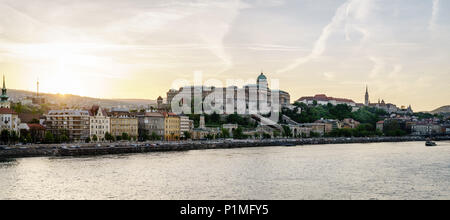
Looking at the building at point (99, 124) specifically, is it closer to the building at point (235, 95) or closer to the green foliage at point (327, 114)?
the building at point (235, 95)

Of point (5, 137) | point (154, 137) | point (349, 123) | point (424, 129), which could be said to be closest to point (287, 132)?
point (349, 123)

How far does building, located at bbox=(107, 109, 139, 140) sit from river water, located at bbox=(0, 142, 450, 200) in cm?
2352

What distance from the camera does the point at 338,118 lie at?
10688 cm

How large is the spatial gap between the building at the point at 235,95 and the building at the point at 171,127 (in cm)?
2565

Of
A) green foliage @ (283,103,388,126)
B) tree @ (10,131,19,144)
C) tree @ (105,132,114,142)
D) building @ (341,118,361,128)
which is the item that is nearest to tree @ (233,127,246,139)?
tree @ (105,132,114,142)

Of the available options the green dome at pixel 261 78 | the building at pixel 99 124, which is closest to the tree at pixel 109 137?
the building at pixel 99 124

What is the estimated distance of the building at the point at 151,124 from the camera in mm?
61375

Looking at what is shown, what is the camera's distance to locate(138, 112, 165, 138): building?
61375 millimetres

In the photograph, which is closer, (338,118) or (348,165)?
(348,165)

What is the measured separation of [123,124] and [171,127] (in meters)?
8.36

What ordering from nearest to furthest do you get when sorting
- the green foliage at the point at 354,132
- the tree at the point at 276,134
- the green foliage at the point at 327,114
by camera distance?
the tree at the point at 276,134, the green foliage at the point at 354,132, the green foliage at the point at 327,114

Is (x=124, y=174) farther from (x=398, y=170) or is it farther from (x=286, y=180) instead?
(x=398, y=170)
